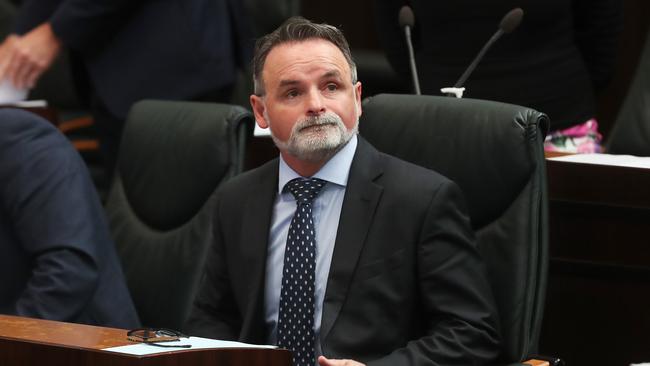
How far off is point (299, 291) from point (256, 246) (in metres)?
0.13

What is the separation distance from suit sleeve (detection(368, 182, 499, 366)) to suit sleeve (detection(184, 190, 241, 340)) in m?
0.39

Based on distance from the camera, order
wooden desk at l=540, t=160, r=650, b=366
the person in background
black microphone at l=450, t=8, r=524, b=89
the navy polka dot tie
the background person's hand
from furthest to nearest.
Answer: the background person's hand, the person in background, black microphone at l=450, t=8, r=524, b=89, wooden desk at l=540, t=160, r=650, b=366, the navy polka dot tie

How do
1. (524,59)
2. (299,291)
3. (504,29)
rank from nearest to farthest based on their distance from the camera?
(299,291) < (504,29) < (524,59)

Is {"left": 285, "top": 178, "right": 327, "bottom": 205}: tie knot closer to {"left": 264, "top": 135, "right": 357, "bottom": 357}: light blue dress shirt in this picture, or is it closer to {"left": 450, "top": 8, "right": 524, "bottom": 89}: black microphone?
{"left": 264, "top": 135, "right": 357, "bottom": 357}: light blue dress shirt

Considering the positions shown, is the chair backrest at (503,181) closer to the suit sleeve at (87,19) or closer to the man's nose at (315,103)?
the man's nose at (315,103)

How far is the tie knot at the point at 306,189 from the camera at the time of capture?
2354 mm

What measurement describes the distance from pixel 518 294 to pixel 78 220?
0.94 m

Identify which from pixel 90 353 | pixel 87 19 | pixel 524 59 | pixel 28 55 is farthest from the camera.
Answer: pixel 28 55

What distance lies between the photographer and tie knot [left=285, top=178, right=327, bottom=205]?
7.72 feet

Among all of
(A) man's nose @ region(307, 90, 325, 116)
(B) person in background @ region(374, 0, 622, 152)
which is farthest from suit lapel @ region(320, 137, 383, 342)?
(B) person in background @ region(374, 0, 622, 152)

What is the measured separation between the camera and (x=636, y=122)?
2930 millimetres

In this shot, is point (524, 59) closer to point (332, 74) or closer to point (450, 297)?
point (332, 74)

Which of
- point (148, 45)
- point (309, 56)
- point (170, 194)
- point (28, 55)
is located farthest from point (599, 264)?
point (28, 55)

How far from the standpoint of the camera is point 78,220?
2682mm
